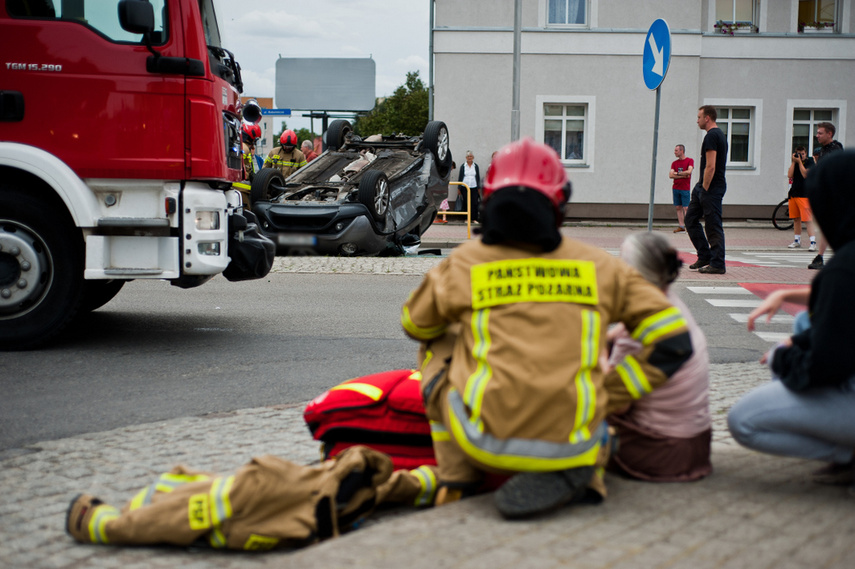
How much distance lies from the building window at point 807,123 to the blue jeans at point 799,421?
81.2 ft

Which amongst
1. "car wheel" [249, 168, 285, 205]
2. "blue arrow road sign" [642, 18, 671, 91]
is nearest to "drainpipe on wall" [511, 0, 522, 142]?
"car wheel" [249, 168, 285, 205]

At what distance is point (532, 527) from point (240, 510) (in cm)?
94

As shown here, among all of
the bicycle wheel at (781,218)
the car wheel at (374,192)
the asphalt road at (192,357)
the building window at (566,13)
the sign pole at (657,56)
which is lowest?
the asphalt road at (192,357)

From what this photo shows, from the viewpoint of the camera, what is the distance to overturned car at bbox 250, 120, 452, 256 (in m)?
13.0

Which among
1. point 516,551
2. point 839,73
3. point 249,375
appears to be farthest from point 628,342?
point 839,73

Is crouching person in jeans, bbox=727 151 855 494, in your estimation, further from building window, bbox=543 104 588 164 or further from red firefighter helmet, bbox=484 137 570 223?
building window, bbox=543 104 588 164

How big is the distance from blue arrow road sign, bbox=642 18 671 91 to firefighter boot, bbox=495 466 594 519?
708 centimetres

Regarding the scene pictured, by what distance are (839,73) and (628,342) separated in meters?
25.7

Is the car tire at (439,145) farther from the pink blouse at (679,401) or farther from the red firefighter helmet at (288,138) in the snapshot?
the pink blouse at (679,401)

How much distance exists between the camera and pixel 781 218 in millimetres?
25422

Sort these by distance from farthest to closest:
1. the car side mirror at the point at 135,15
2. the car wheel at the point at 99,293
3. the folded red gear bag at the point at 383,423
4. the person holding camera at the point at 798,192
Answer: the person holding camera at the point at 798,192 < the car wheel at the point at 99,293 < the car side mirror at the point at 135,15 < the folded red gear bag at the point at 383,423

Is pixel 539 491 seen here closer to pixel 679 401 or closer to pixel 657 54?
pixel 679 401

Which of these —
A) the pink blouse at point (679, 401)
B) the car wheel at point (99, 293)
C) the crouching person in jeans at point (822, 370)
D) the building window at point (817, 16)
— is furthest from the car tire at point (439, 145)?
the building window at point (817, 16)

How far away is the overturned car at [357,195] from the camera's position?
42.6 ft
